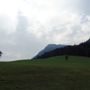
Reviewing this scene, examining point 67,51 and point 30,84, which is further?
point 67,51

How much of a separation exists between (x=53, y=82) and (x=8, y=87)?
733 cm

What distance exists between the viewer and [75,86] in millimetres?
35938

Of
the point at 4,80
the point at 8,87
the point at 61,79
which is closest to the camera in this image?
the point at 8,87

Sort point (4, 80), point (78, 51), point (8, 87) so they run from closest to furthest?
1. point (8, 87)
2. point (4, 80)
3. point (78, 51)

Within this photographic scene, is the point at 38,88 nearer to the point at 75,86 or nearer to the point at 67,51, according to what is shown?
the point at 75,86

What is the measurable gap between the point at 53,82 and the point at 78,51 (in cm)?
14178

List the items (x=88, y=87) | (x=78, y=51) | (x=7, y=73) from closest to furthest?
1. (x=88, y=87)
2. (x=7, y=73)
3. (x=78, y=51)

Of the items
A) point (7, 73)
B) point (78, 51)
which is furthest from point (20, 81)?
point (78, 51)

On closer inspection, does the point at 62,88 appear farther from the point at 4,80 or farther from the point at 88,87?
the point at 4,80

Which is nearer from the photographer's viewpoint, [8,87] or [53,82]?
[8,87]

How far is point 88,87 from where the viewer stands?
35469 millimetres

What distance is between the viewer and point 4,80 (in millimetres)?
37750

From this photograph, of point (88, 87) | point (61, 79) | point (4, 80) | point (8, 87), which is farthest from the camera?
point (61, 79)

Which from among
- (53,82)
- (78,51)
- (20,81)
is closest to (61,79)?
(53,82)
